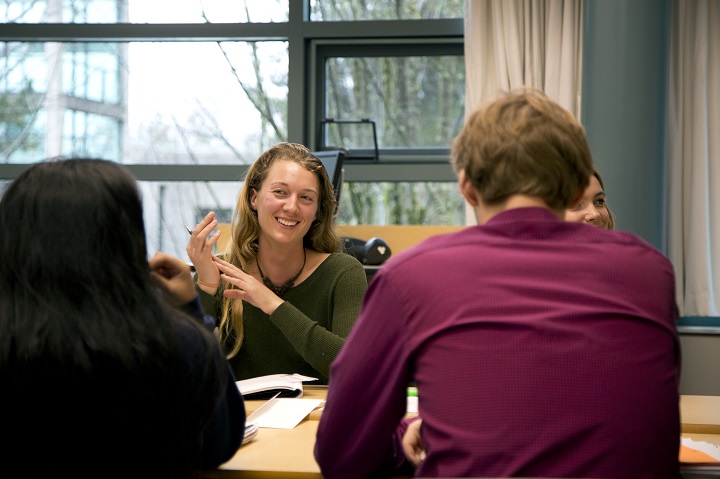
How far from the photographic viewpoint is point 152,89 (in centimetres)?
461

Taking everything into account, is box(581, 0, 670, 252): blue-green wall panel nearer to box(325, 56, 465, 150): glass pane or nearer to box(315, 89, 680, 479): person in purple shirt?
box(325, 56, 465, 150): glass pane

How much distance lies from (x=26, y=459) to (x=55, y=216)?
1.07 ft

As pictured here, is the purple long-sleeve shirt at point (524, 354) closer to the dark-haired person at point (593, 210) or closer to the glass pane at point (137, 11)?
the dark-haired person at point (593, 210)

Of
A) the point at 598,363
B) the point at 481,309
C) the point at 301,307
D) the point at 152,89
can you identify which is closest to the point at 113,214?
the point at 481,309

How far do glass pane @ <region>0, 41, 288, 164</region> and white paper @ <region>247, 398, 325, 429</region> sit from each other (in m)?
2.85

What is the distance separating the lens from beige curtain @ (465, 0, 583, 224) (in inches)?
153

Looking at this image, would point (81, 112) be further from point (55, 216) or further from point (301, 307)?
point (55, 216)

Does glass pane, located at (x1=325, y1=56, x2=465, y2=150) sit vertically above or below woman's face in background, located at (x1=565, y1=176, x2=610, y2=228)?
above

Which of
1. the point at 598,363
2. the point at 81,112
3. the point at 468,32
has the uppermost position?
the point at 468,32

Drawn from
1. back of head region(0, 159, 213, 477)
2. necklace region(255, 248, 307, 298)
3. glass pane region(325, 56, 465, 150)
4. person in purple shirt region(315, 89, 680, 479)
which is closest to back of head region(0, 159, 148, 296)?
back of head region(0, 159, 213, 477)

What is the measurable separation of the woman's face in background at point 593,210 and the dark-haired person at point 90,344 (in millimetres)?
1279

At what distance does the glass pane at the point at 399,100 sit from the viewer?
4.40 metres

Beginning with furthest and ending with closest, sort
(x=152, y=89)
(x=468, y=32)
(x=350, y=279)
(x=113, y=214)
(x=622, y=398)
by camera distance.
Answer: (x=152, y=89), (x=468, y=32), (x=350, y=279), (x=113, y=214), (x=622, y=398)

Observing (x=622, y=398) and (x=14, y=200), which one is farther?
(x=14, y=200)
